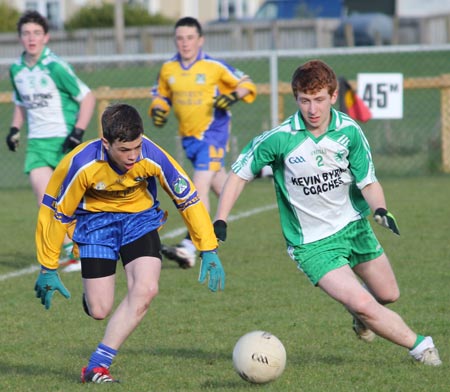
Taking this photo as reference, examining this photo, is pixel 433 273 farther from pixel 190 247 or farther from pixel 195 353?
pixel 195 353

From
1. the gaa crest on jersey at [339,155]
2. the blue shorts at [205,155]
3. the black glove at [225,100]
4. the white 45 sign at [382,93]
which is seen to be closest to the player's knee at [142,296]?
the gaa crest on jersey at [339,155]

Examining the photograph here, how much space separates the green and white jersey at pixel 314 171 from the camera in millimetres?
5754

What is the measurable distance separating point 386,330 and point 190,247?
159 inches

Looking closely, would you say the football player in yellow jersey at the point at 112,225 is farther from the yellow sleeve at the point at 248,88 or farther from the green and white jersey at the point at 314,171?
the yellow sleeve at the point at 248,88

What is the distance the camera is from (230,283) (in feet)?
28.3

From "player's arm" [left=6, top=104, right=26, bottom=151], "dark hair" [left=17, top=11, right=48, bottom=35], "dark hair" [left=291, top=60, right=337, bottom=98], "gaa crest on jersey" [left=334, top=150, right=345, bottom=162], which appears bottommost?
"player's arm" [left=6, top=104, right=26, bottom=151]

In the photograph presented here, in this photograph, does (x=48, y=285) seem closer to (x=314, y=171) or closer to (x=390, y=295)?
(x=314, y=171)

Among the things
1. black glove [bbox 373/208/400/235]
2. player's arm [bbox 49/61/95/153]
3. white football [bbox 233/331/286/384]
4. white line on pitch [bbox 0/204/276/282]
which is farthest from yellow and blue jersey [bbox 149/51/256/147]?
white football [bbox 233/331/286/384]

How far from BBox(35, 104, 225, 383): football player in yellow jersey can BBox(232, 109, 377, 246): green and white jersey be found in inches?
17.8

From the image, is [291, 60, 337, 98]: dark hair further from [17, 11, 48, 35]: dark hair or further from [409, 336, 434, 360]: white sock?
[17, 11, 48, 35]: dark hair

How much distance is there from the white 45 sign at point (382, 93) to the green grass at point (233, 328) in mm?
4371

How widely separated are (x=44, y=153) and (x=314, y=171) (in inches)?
170

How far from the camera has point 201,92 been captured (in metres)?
10.1

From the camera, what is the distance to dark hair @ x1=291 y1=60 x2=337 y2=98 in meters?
5.55
